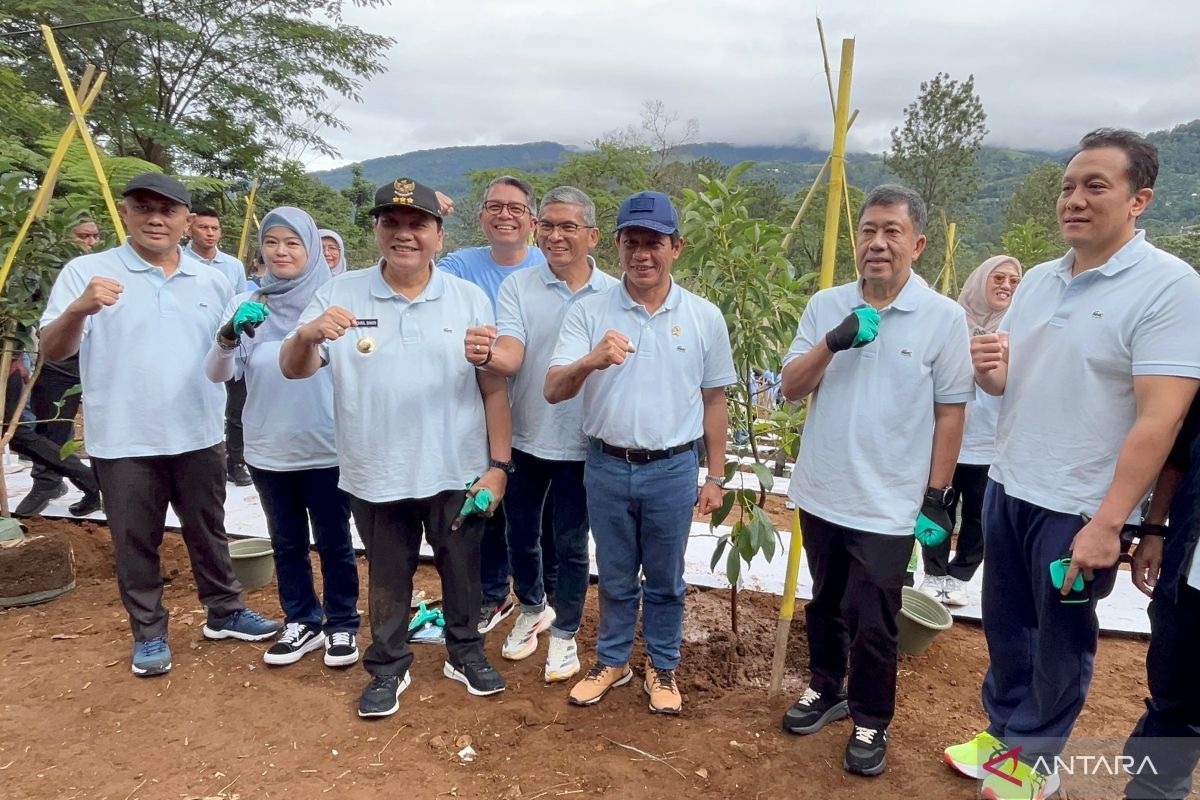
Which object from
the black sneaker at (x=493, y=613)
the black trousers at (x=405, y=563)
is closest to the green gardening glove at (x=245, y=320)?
the black trousers at (x=405, y=563)

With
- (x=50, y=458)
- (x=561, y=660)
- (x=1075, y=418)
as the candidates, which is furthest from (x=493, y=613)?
(x=50, y=458)

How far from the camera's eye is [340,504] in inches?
119

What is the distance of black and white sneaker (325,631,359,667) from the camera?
10.0 feet

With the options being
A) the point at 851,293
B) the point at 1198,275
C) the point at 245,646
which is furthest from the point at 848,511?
the point at 245,646

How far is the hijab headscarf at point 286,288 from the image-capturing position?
2883mm

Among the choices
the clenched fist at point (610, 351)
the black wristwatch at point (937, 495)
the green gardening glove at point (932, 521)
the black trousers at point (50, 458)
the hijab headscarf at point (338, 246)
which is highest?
the hijab headscarf at point (338, 246)

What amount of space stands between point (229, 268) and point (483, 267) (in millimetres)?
1810

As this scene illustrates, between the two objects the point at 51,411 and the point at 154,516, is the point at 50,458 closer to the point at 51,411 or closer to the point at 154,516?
the point at 51,411

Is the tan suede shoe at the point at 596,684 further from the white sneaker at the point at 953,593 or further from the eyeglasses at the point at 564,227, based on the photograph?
the white sneaker at the point at 953,593

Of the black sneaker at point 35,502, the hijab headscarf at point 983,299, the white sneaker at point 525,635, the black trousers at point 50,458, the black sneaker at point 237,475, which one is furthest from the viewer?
the black sneaker at point 237,475

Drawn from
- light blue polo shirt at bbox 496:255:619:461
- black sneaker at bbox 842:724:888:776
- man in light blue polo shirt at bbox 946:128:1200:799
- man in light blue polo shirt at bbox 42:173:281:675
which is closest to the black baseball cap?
man in light blue polo shirt at bbox 42:173:281:675

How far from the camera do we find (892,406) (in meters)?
2.28

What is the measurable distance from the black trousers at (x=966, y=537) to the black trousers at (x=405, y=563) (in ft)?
8.40

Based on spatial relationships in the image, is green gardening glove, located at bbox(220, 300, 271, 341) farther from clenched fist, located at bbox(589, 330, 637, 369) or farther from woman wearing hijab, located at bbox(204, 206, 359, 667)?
clenched fist, located at bbox(589, 330, 637, 369)
